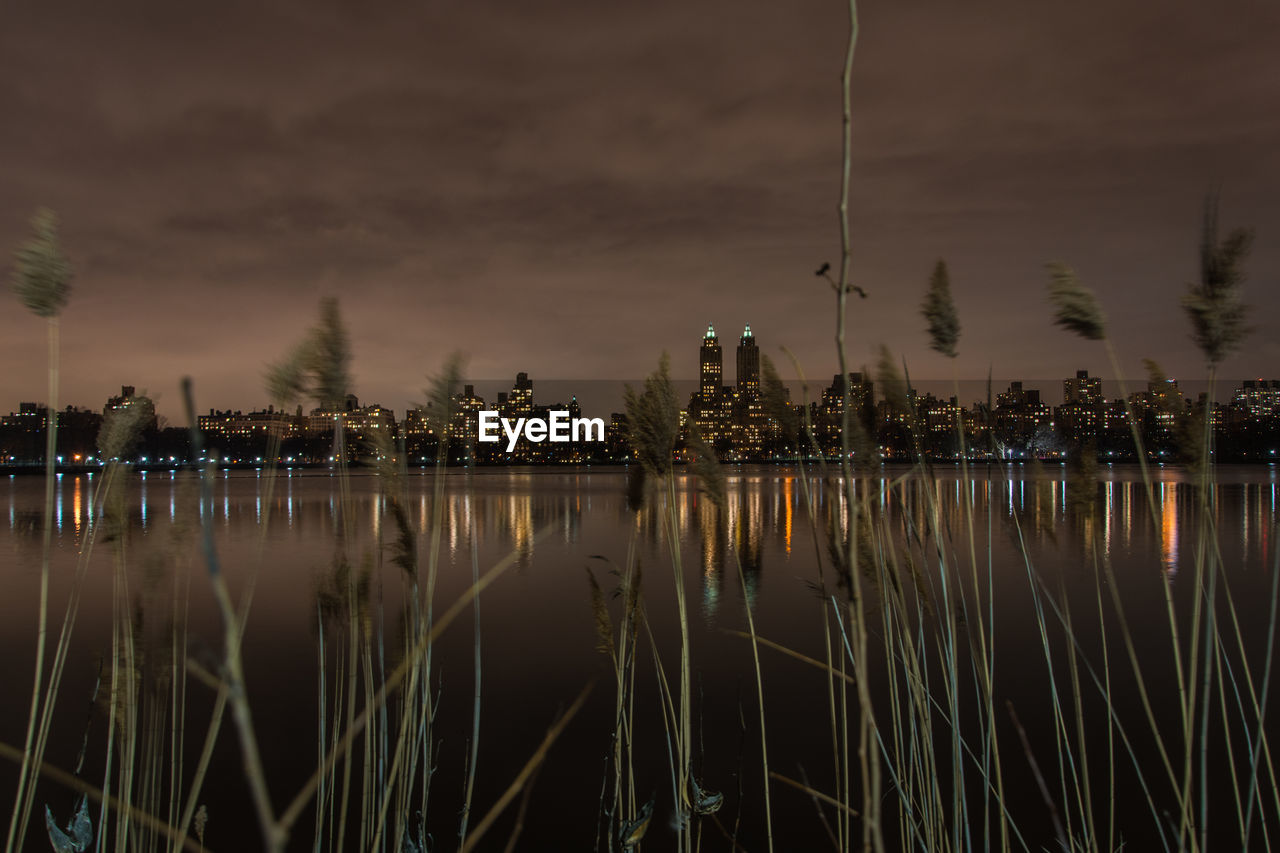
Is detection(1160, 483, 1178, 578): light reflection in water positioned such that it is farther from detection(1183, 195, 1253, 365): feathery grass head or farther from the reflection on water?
detection(1183, 195, 1253, 365): feathery grass head

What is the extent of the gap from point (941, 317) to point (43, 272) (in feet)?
10.5

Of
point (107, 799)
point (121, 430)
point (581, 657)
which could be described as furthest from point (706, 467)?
point (581, 657)

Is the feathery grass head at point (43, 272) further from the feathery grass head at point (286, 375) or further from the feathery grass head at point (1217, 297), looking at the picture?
the feathery grass head at point (1217, 297)

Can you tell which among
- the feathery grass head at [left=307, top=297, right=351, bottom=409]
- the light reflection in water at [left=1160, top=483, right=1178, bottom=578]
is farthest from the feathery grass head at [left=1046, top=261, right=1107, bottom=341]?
the light reflection in water at [left=1160, top=483, right=1178, bottom=578]

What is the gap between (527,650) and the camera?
949 cm

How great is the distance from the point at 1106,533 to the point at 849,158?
23.5m

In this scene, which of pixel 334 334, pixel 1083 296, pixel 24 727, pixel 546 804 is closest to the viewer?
pixel 1083 296

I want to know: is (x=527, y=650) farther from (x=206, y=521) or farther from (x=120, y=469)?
(x=206, y=521)

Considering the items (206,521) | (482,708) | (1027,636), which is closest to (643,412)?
(206,521)

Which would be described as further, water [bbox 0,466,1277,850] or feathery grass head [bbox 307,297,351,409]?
water [bbox 0,466,1277,850]

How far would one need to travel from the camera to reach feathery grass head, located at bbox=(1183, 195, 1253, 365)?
7.73 feet

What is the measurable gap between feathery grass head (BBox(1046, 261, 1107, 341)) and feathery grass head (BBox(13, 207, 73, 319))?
10.8 feet

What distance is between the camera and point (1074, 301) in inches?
97.7

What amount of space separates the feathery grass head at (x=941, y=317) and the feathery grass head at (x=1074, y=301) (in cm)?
49
